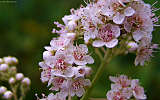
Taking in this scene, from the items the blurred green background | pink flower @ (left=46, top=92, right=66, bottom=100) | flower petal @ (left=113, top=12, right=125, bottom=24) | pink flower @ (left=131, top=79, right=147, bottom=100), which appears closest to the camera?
flower petal @ (left=113, top=12, right=125, bottom=24)

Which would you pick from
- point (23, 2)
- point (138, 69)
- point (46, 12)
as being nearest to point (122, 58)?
point (138, 69)

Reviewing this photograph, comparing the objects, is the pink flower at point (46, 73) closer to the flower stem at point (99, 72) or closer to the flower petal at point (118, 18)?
the flower stem at point (99, 72)

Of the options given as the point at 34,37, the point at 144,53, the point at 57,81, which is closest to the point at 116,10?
the point at 144,53

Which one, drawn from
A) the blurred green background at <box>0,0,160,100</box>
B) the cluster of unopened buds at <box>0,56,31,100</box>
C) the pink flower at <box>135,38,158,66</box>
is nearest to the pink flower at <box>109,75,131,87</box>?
the pink flower at <box>135,38,158,66</box>

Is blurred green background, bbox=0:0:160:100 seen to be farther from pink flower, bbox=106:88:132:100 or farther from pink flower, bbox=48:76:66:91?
pink flower, bbox=48:76:66:91

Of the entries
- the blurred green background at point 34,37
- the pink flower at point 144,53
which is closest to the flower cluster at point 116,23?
the pink flower at point 144,53

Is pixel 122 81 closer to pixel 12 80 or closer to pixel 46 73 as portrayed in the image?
pixel 46 73
